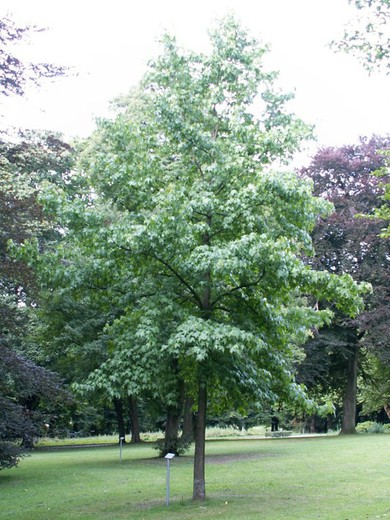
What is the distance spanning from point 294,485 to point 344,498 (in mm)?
2691

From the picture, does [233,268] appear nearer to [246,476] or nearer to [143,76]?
[143,76]

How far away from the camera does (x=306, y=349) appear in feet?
118

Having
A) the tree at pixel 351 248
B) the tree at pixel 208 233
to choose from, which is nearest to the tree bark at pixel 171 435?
the tree at pixel 351 248

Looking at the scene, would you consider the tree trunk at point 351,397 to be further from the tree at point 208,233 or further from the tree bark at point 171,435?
the tree at point 208,233

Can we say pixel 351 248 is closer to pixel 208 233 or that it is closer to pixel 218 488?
pixel 218 488

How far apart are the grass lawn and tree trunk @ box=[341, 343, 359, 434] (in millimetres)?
12190

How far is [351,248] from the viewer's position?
35531mm

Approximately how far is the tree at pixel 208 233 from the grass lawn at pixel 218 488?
143 cm

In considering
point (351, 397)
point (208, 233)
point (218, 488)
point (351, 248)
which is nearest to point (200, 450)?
point (218, 488)

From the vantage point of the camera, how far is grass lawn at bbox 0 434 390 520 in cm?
1220

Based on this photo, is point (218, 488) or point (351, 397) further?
point (351, 397)

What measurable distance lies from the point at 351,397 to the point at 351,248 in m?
8.80

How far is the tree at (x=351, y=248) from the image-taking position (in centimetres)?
3422

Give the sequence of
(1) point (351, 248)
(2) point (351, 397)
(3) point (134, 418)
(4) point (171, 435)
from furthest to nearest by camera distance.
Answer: (2) point (351, 397)
(3) point (134, 418)
(1) point (351, 248)
(4) point (171, 435)
